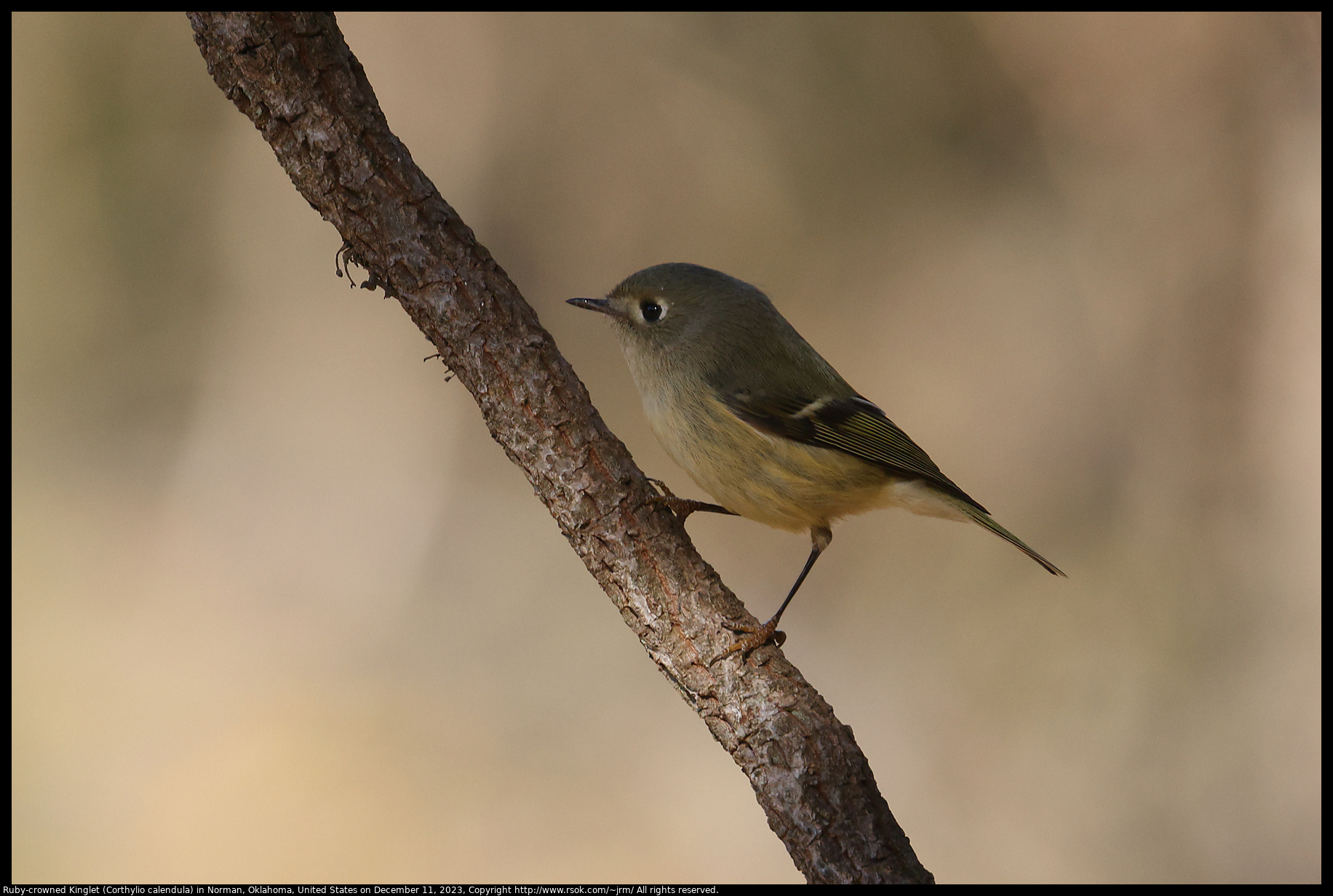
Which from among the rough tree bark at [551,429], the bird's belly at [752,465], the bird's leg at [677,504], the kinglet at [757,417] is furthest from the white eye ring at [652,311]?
the rough tree bark at [551,429]

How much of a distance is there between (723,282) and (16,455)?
4163 millimetres

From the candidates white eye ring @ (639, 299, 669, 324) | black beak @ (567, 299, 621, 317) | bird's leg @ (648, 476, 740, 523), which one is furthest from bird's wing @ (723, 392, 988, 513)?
black beak @ (567, 299, 621, 317)

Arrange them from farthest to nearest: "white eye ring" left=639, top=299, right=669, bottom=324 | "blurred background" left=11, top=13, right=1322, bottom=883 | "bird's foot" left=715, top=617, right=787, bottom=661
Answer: "blurred background" left=11, top=13, right=1322, bottom=883 → "white eye ring" left=639, top=299, right=669, bottom=324 → "bird's foot" left=715, top=617, right=787, bottom=661

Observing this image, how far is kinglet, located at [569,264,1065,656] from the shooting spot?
2303 mm

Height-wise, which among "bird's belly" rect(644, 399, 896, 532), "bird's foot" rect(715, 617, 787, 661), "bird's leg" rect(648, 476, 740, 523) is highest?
"bird's belly" rect(644, 399, 896, 532)

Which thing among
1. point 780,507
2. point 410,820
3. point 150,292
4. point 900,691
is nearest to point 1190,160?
point 900,691

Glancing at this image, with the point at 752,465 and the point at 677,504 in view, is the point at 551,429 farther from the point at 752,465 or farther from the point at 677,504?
the point at 752,465

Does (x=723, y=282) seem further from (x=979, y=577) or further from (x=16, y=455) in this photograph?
(x=16, y=455)

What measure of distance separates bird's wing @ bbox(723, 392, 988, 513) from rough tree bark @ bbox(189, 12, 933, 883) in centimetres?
51

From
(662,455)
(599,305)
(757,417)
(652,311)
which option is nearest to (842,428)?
(757,417)

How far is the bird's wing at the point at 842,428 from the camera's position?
235 centimetres

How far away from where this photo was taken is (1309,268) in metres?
4.22

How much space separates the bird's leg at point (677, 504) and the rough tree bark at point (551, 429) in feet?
0.09

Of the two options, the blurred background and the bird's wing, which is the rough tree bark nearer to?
the bird's wing
